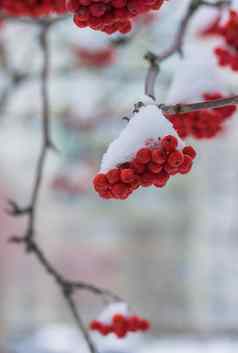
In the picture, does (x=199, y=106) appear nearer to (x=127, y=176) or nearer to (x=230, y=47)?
(x=127, y=176)

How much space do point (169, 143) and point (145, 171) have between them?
0.16 feet

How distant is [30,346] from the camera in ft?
18.1

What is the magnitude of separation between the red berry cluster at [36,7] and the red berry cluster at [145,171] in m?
0.61

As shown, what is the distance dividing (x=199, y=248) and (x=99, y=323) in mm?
8464

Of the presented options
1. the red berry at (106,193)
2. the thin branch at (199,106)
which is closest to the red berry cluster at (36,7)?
the thin branch at (199,106)

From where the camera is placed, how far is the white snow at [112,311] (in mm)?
1608

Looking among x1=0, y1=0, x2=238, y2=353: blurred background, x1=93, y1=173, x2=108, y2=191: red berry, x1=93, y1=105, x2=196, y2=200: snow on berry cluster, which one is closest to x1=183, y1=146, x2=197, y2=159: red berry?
x1=93, y1=105, x2=196, y2=200: snow on berry cluster

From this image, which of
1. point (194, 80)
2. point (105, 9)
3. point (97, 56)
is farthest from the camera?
point (97, 56)

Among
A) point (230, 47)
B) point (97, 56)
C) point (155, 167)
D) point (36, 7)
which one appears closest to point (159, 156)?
point (155, 167)

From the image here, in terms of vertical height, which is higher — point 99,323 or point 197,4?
point 197,4

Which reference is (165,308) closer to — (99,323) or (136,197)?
(136,197)

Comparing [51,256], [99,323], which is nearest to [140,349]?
[51,256]

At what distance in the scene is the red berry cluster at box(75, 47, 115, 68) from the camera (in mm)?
3772

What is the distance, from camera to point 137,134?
1044 mm
